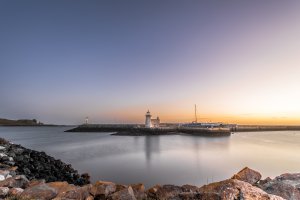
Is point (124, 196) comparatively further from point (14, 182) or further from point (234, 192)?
point (14, 182)

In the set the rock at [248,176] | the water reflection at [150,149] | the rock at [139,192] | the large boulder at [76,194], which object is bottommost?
the water reflection at [150,149]

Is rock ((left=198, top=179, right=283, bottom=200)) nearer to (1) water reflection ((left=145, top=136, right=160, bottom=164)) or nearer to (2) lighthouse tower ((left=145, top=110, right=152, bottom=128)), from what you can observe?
(1) water reflection ((left=145, top=136, right=160, bottom=164))

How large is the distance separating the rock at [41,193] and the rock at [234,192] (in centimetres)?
366

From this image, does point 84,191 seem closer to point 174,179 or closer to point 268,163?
point 174,179

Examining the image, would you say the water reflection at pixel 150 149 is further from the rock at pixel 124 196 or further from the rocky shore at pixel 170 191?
the rock at pixel 124 196

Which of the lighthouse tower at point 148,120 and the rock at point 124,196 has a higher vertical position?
the lighthouse tower at point 148,120

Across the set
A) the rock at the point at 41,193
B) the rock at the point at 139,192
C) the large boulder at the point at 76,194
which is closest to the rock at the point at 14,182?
the rock at the point at 41,193

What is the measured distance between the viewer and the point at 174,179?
43.8 ft

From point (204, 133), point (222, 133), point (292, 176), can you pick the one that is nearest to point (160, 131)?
point (204, 133)

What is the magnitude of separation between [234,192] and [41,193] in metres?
4.58

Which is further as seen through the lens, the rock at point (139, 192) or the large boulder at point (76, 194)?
the rock at point (139, 192)

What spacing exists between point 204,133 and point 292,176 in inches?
1970

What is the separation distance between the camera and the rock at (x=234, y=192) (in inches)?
182

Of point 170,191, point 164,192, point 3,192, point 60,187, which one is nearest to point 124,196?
point 164,192
